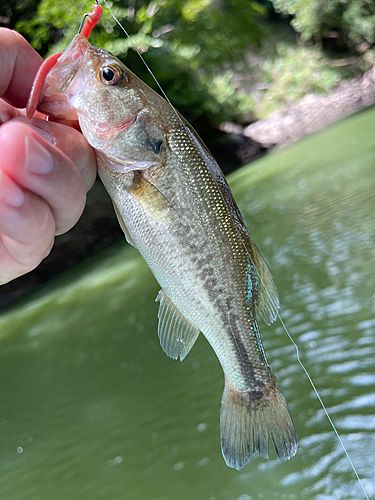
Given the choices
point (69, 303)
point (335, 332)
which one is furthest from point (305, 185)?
point (335, 332)

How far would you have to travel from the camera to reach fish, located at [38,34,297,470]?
2217mm

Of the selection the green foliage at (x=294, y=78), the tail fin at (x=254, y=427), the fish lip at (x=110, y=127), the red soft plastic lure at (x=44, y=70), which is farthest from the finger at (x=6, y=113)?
the green foliage at (x=294, y=78)

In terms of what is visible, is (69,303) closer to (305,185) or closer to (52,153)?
(305,185)

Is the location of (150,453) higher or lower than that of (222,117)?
higher

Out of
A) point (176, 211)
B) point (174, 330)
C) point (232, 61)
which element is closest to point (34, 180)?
point (176, 211)

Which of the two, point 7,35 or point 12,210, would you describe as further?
point 7,35

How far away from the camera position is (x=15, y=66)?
2.33 meters

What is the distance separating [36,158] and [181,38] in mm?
27795

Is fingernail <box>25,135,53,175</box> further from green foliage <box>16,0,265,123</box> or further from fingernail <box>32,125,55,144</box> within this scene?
green foliage <box>16,0,265,123</box>

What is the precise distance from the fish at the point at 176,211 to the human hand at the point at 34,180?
0.40 feet

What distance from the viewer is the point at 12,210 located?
182 centimetres

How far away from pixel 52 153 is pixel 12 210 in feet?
0.66

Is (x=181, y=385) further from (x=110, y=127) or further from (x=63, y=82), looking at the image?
(x=63, y=82)

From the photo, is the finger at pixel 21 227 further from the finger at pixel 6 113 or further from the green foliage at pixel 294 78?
the green foliage at pixel 294 78
